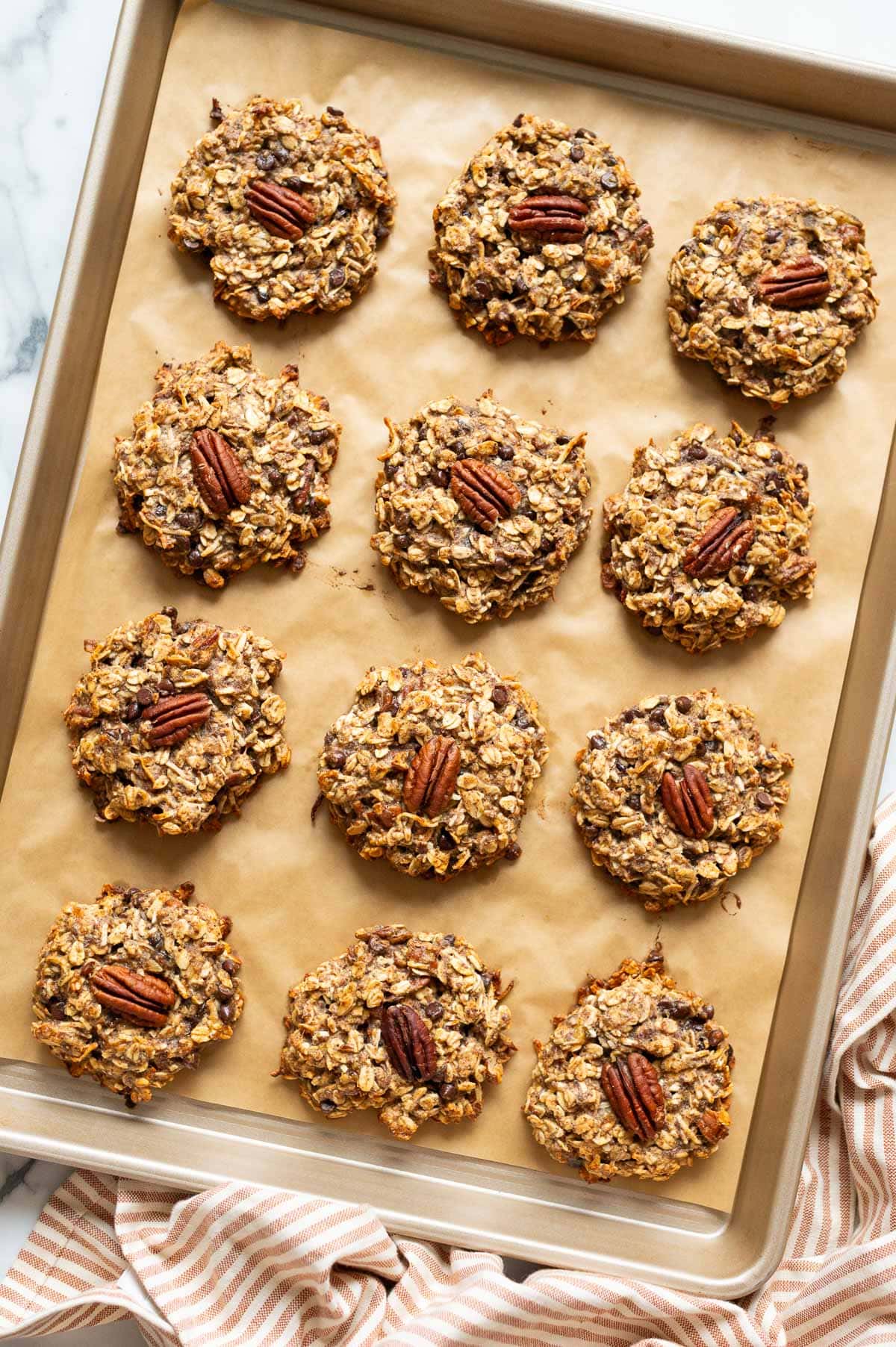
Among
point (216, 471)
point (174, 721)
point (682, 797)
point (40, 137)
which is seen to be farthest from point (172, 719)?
point (40, 137)

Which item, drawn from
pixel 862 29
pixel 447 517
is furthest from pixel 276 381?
pixel 862 29

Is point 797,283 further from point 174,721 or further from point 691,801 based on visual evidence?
point 174,721

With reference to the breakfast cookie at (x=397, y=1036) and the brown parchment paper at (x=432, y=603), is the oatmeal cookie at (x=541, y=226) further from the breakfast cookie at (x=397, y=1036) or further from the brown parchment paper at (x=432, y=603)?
the breakfast cookie at (x=397, y=1036)

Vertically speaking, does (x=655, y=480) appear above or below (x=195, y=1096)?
above

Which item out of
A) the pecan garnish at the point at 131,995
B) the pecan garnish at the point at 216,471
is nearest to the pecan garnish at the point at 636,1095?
the pecan garnish at the point at 131,995

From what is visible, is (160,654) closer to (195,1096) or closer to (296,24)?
(195,1096)

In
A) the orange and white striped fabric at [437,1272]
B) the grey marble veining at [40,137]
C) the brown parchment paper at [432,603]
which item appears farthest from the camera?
the grey marble veining at [40,137]

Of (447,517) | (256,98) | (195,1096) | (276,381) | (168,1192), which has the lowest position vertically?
(168,1192)
